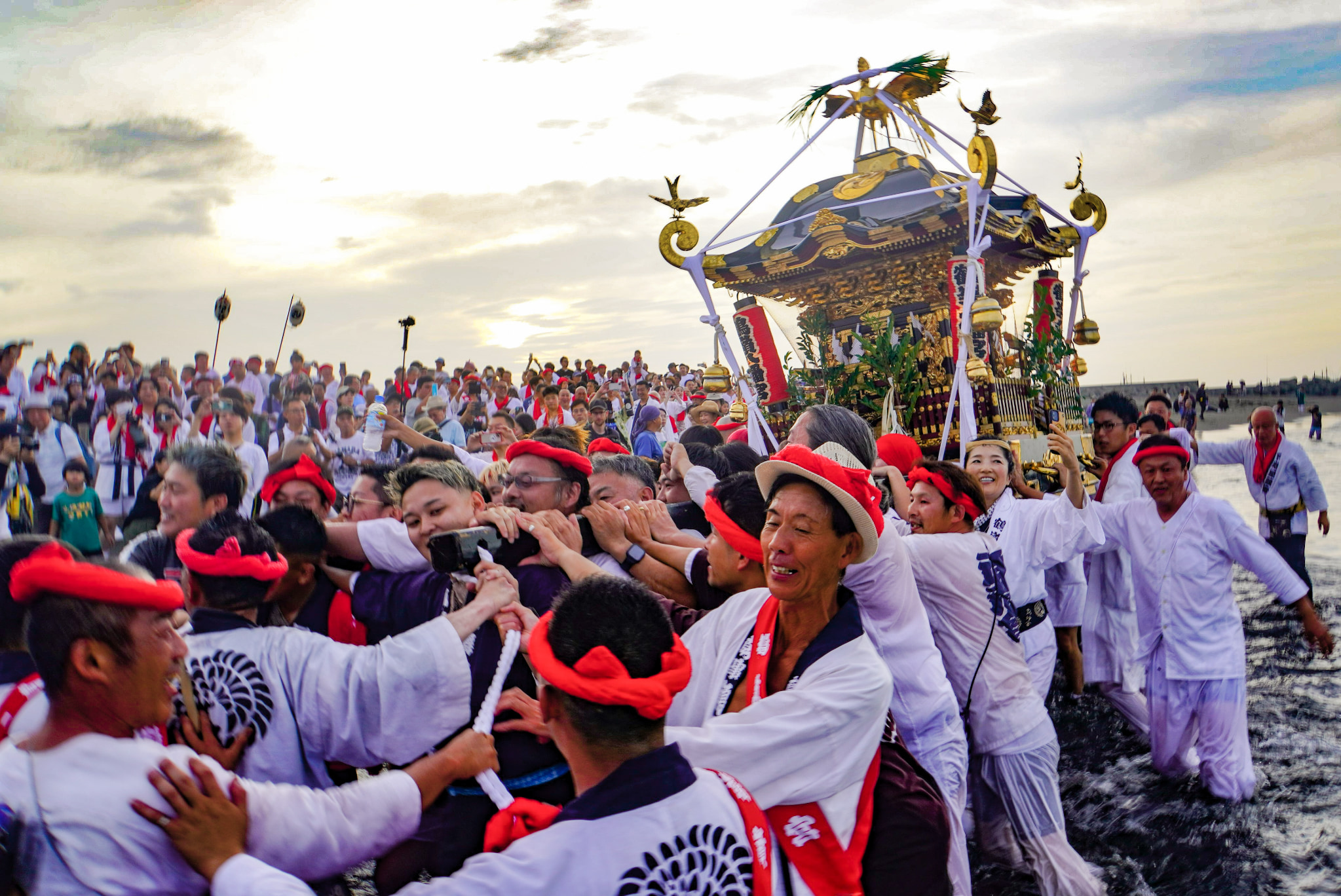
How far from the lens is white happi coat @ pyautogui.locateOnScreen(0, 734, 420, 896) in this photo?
157 centimetres

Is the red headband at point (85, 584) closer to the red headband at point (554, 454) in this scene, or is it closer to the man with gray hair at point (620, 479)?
the red headband at point (554, 454)

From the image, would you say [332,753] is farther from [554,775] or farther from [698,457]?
[698,457]

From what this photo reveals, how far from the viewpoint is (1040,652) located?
474 cm

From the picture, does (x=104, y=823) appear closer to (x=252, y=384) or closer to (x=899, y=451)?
(x=899, y=451)

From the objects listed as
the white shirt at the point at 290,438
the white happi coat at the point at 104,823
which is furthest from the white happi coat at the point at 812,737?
the white shirt at the point at 290,438

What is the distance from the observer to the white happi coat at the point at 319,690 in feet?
7.54

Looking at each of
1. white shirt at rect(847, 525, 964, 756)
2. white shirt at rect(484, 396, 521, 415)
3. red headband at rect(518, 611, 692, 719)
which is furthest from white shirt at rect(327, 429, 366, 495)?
red headband at rect(518, 611, 692, 719)

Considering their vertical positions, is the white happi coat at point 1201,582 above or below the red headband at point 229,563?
below

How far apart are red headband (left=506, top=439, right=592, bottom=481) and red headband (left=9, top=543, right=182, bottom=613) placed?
55.0 inches

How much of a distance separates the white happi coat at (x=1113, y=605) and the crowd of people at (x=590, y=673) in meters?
0.93

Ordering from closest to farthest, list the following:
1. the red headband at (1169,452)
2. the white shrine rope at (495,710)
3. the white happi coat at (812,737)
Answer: the white happi coat at (812,737)
the white shrine rope at (495,710)
the red headband at (1169,452)

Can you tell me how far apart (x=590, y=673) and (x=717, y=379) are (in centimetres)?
905

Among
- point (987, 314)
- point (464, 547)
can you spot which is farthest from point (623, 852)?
point (987, 314)

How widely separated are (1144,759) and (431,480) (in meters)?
5.05
